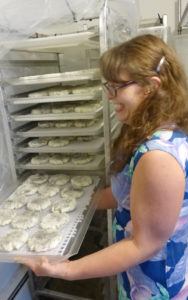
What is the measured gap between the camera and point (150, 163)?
0.62 meters

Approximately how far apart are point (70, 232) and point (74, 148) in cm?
42

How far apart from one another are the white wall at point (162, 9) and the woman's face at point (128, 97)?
1.87m

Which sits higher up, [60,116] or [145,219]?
[60,116]

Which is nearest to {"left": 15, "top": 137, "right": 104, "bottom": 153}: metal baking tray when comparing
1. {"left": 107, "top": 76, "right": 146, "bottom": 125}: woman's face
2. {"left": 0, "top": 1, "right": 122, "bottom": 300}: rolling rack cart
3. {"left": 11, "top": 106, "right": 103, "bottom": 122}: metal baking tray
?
{"left": 0, "top": 1, "right": 122, "bottom": 300}: rolling rack cart

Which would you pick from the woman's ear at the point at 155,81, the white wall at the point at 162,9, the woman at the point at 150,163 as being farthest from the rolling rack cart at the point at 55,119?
the white wall at the point at 162,9

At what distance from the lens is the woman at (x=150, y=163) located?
628 mm

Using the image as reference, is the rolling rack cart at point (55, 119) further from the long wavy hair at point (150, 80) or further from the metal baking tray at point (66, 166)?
the long wavy hair at point (150, 80)

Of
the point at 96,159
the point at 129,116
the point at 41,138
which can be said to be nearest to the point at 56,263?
the point at 129,116

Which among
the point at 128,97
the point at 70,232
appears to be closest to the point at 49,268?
the point at 70,232

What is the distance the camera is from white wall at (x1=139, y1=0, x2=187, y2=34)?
7.26ft

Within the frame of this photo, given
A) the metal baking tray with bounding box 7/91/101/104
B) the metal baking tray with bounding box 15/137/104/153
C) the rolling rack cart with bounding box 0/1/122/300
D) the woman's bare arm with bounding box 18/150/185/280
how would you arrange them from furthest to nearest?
the metal baking tray with bounding box 15/137/104/153 → the metal baking tray with bounding box 7/91/101/104 → the rolling rack cart with bounding box 0/1/122/300 → the woman's bare arm with bounding box 18/150/185/280

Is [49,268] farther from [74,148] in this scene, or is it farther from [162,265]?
[74,148]

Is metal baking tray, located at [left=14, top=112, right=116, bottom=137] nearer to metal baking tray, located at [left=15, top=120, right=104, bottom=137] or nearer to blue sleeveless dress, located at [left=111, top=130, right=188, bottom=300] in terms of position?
metal baking tray, located at [left=15, top=120, right=104, bottom=137]

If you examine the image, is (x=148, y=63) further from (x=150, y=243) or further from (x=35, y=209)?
(x=35, y=209)
